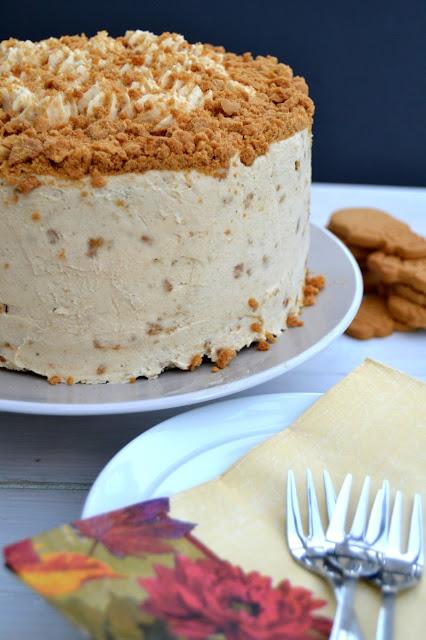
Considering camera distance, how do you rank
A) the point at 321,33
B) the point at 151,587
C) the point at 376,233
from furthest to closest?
1. the point at 321,33
2. the point at 376,233
3. the point at 151,587

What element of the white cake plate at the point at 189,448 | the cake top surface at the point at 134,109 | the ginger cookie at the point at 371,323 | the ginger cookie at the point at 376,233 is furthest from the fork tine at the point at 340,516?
the ginger cookie at the point at 376,233

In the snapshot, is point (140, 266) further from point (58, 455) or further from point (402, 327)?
point (402, 327)

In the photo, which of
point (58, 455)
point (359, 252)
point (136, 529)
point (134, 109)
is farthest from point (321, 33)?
point (136, 529)

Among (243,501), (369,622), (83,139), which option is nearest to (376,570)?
(369,622)

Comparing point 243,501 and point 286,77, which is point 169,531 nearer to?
point 243,501

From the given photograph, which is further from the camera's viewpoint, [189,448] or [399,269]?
[399,269]

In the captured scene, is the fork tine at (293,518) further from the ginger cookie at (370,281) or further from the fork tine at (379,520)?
the ginger cookie at (370,281)

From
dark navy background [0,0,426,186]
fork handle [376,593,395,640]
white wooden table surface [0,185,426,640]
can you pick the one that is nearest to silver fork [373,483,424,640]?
fork handle [376,593,395,640]
